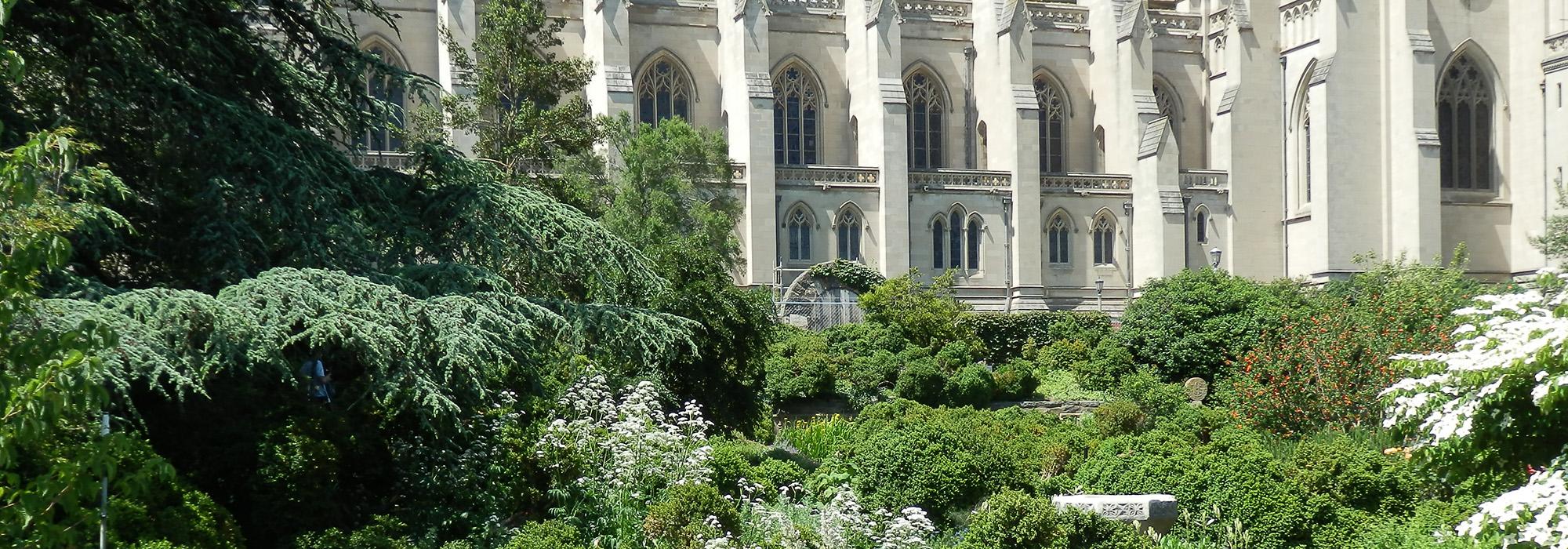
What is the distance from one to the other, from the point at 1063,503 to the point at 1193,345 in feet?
58.9

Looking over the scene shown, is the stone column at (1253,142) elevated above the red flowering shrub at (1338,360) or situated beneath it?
elevated above

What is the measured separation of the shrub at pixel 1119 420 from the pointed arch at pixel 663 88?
25.3 meters

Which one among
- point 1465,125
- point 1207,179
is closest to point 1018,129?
point 1207,179

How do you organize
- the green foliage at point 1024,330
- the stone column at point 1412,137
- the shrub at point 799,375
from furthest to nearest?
the stone column at point 1412,137, the green foliage at point 1024,330, the shrub at point 799,375

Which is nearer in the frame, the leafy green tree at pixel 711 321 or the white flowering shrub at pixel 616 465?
the white flowering shrub at pixel 616 465

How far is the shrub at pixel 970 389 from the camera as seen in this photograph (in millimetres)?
25547

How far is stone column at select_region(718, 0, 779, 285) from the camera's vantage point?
40875 millimetres

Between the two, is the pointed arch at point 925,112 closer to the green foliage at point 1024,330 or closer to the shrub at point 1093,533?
the green foliage at point 1024,330

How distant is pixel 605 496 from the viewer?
41.5ft

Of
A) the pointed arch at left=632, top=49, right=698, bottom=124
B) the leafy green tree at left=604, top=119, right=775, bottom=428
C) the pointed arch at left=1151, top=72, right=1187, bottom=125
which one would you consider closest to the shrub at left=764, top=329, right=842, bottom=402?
the leafy green tree at left=604, top=119, right=775, bottom=428

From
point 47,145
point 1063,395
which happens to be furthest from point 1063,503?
point 1063,395

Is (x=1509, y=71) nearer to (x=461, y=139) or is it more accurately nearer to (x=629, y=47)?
(x=629, y=47)

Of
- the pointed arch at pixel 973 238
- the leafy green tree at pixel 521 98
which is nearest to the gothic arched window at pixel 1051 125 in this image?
the pointed arch at pixel 973 238

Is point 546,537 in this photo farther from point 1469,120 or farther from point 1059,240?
point 1469,120
